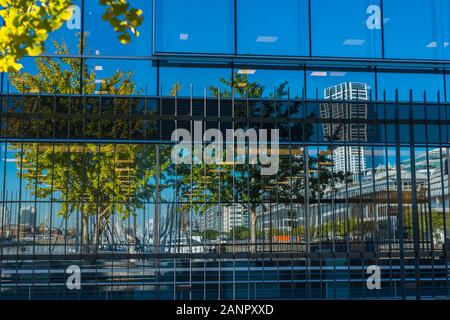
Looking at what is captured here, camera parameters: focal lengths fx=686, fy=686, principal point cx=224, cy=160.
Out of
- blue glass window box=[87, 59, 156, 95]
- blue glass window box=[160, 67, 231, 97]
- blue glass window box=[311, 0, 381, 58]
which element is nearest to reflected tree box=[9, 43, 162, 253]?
blue glass window box=[87, 59, 156, 95]

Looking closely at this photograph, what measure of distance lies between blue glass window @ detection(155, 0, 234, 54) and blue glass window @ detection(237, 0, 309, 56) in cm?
27

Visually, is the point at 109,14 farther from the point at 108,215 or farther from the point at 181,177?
the point at 181,177

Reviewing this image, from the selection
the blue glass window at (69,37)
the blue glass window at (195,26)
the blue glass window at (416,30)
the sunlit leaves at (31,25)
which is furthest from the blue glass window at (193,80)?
the sunlit leaves at (31,25)

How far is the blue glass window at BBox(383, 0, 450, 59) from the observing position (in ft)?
48.1

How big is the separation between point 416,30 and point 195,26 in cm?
476

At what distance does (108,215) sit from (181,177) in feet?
6.74

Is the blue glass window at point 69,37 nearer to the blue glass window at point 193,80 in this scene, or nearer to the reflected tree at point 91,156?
the reflected tree at point 91,156

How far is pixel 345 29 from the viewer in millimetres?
14508

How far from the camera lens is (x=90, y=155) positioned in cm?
1445

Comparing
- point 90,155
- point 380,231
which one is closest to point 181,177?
point 90,155

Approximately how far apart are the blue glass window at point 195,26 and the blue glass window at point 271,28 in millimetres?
270

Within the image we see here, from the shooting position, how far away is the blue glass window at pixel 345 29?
1445cm

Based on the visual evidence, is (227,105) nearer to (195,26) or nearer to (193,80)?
(193,80)
